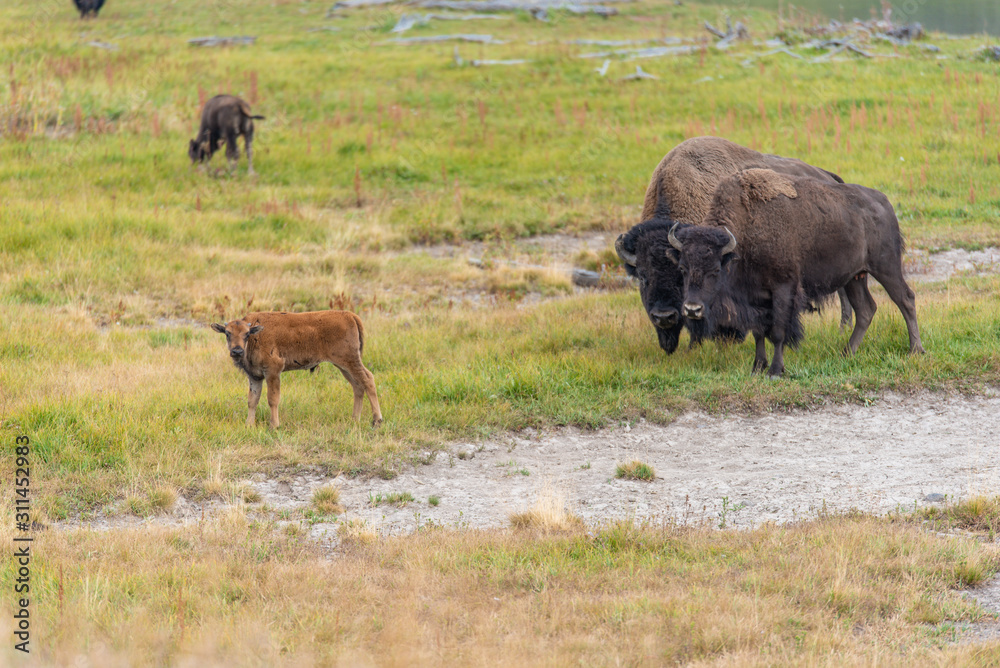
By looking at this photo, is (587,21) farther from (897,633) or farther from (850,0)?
(850,0)

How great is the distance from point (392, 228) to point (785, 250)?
871cm

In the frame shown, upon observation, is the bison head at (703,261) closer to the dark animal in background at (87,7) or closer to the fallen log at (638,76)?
the fallen log at (638,76)

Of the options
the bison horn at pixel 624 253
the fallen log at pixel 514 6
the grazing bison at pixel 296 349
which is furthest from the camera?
the fallen log at pixel 514 6

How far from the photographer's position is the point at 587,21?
127ft

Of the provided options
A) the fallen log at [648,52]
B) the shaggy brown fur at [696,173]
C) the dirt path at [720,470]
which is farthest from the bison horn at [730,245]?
the fallen log at [648,52]

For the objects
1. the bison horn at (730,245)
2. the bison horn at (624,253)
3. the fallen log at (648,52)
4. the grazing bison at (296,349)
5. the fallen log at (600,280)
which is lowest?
the fallen log at (600,280)

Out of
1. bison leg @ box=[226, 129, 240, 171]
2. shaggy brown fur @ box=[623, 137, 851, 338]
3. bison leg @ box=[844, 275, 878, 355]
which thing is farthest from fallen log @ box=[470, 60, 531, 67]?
bison leg @ box=[844, 275, 878, 355]

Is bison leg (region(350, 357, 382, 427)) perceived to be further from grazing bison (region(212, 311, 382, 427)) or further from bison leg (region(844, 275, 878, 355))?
bison leg (region(844, 275, 878, 355))

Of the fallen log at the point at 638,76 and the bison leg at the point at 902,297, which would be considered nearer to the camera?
the bison leg at the point at 902,297

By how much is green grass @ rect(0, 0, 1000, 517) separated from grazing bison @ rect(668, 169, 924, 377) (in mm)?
605

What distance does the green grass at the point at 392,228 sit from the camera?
848 centimetres

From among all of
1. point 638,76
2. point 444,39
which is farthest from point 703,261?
point 444,39

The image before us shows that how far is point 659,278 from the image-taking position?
967 cm

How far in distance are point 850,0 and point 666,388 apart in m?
88.7
